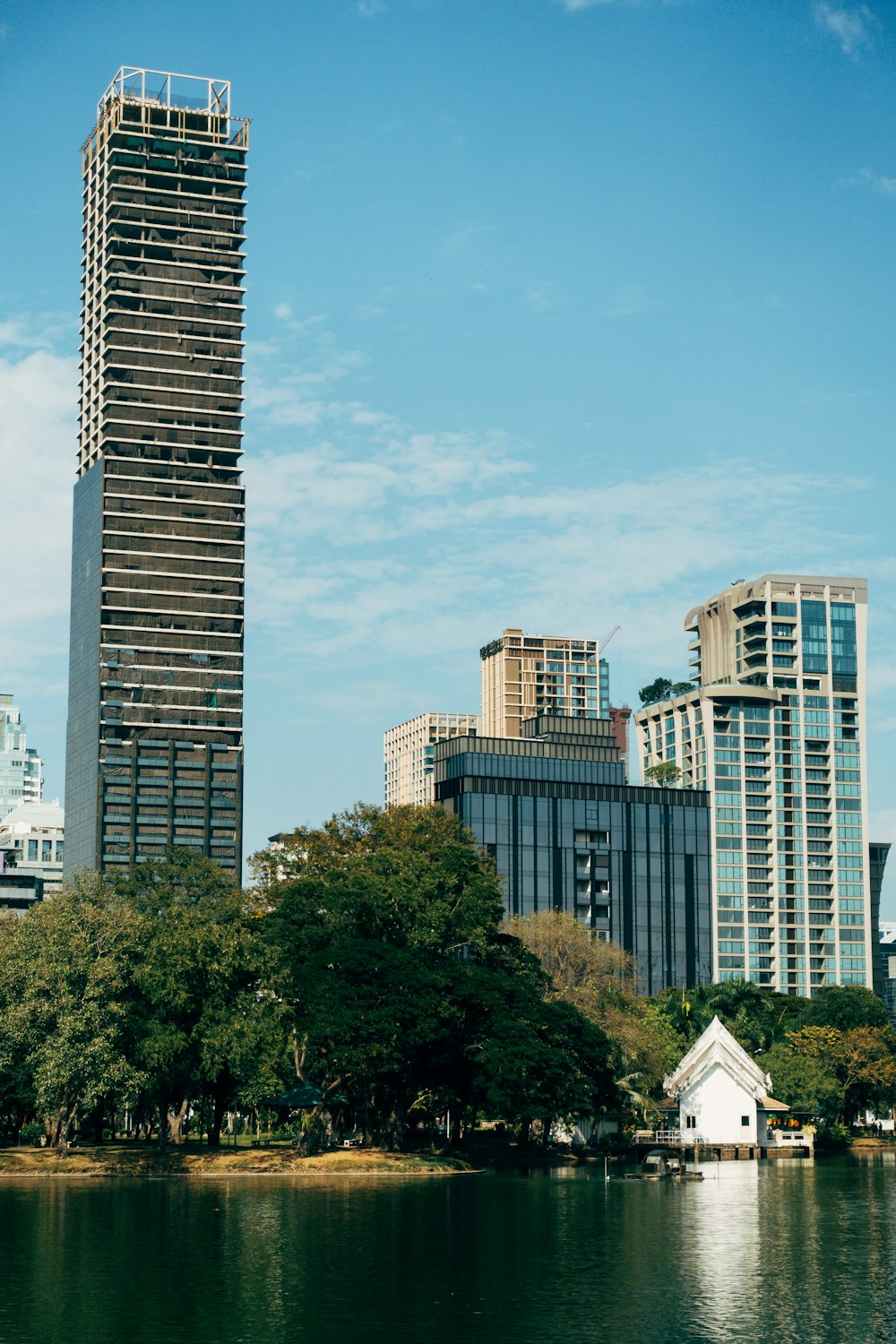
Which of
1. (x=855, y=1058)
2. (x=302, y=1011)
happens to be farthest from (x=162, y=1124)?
A: (x=855, y=1058)

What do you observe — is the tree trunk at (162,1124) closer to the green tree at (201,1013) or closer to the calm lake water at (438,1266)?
the green tree at (201,1013)

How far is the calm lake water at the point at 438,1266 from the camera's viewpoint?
132 ft

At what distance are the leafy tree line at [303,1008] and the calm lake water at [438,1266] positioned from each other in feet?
30.6

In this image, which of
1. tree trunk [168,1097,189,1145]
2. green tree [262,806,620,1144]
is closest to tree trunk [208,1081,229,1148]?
tree trunk [168,1097,189,1145]

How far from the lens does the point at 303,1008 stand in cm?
9125

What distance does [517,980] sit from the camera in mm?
95188

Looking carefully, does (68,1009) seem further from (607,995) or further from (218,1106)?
(607,995)

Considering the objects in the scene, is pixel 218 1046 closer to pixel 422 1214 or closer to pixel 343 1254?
pixel 422 1214

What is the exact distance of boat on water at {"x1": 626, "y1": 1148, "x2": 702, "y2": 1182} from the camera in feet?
302

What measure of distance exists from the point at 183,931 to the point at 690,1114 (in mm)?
47100

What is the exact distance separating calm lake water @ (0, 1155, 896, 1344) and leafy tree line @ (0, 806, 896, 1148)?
30.6 ft

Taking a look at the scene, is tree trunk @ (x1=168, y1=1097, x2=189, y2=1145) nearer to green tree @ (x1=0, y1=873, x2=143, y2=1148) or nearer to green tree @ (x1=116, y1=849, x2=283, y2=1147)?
green tree @ (x1=116, y1=849, x2=283, y2=1147)

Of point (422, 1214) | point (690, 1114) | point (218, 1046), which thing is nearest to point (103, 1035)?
point (218, 1046)

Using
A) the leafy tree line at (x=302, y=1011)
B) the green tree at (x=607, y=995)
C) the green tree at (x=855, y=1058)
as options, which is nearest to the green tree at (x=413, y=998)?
the leafy tree line at (x=302, y=1011)
